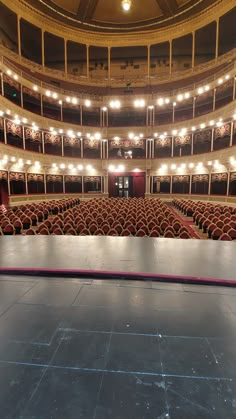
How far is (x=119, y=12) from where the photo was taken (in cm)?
1723

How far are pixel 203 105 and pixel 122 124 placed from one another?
22.3 feet

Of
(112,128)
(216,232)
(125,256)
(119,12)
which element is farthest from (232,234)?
(119,12)

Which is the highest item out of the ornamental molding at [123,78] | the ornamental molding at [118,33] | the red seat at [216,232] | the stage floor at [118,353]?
the ornamental molding at [118,33]

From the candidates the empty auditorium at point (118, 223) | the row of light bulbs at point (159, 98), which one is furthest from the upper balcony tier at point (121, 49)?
the row of light bulbs at point (159, 98)

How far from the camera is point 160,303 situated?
1.92 metres

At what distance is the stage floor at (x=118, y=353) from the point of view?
40.0 inches

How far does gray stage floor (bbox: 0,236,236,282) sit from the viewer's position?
2.57 metres

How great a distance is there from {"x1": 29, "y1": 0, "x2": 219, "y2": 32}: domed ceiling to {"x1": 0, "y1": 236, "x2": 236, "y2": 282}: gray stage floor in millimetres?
18609

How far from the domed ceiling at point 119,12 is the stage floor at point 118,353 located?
20.1m

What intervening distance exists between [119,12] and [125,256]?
21.1m

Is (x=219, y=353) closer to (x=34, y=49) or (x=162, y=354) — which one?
(x=162, y=354)

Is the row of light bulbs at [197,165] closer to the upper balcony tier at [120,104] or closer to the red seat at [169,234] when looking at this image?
the upper balcony tier at [120,104]

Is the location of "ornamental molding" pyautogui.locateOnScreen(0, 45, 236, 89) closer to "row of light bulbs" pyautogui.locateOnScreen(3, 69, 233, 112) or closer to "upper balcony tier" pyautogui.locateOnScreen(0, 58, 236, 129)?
"upper balcony tier" pyautogui.locateOnScreen(0, 58, 236, 129)

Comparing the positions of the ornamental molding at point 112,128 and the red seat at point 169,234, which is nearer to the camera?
the red seat at point 169,234
